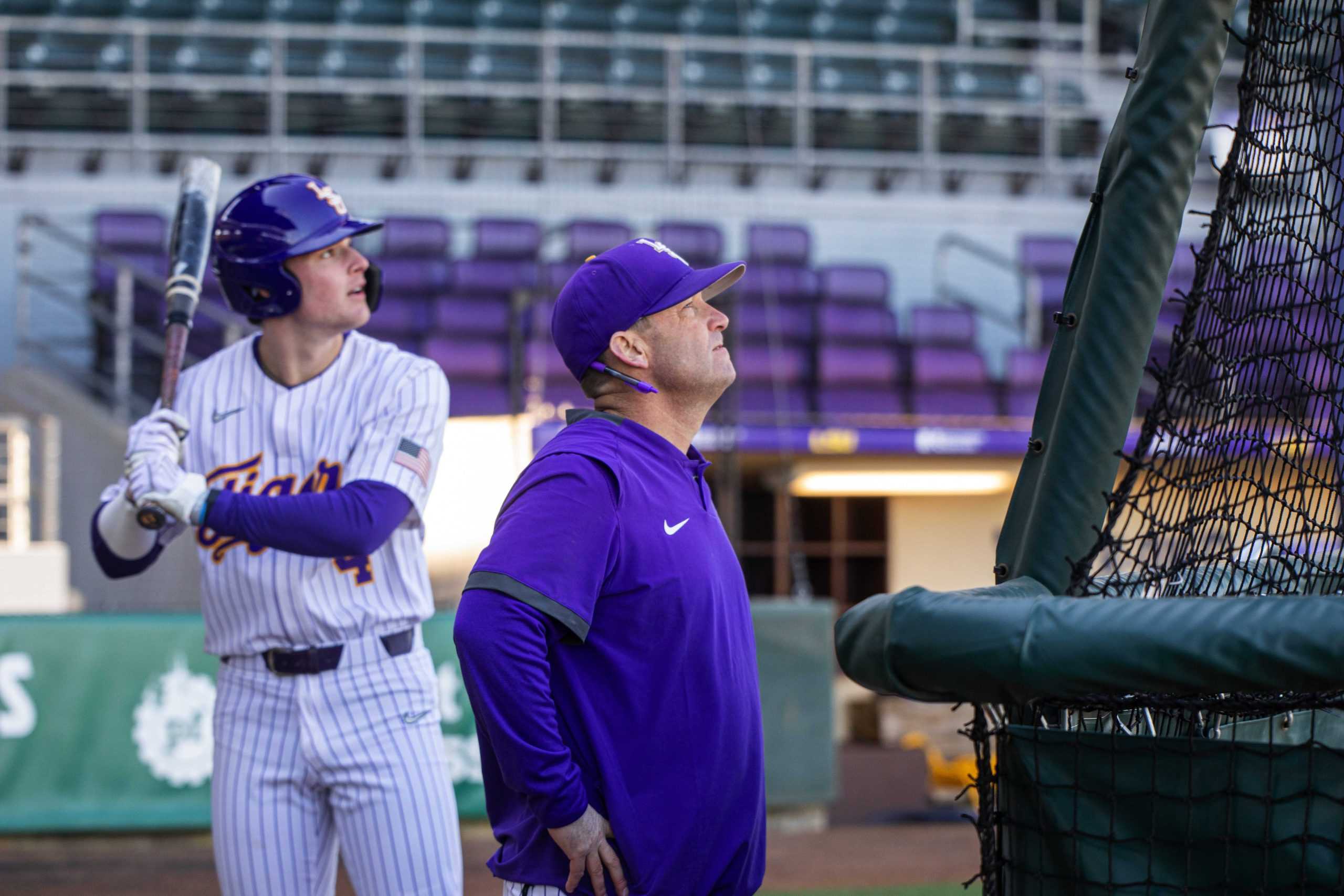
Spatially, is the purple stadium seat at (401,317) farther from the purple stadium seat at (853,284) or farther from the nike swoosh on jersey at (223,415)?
the nike swoosh on jersey at (223,415)

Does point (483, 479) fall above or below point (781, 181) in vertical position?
below

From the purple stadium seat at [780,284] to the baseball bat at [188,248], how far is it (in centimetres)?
784

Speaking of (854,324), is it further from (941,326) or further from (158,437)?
(158,437)

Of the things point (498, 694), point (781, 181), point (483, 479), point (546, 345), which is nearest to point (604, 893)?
point (498, 694)

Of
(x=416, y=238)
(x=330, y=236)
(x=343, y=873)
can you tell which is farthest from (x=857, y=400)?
(x=330, y=236)

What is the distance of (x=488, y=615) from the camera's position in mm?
1737

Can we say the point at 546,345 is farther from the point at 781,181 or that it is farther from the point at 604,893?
the point at 604,893

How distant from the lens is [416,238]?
36.4 feet

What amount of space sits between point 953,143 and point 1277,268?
38.7ft

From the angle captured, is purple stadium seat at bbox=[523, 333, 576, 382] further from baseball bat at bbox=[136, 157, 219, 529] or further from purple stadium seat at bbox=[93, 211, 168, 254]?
baseball bat at bbox=[136, 157, 219, 529]

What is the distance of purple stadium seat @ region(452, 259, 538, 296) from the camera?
1089 centimetres

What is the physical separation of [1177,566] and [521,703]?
85cm

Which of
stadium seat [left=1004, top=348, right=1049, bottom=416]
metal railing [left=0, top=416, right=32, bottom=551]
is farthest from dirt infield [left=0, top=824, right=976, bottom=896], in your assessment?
stadium seat [left=1004, top=348, right=1049, bottom=416]

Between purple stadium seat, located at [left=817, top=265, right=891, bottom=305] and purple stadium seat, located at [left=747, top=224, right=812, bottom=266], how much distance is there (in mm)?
236
